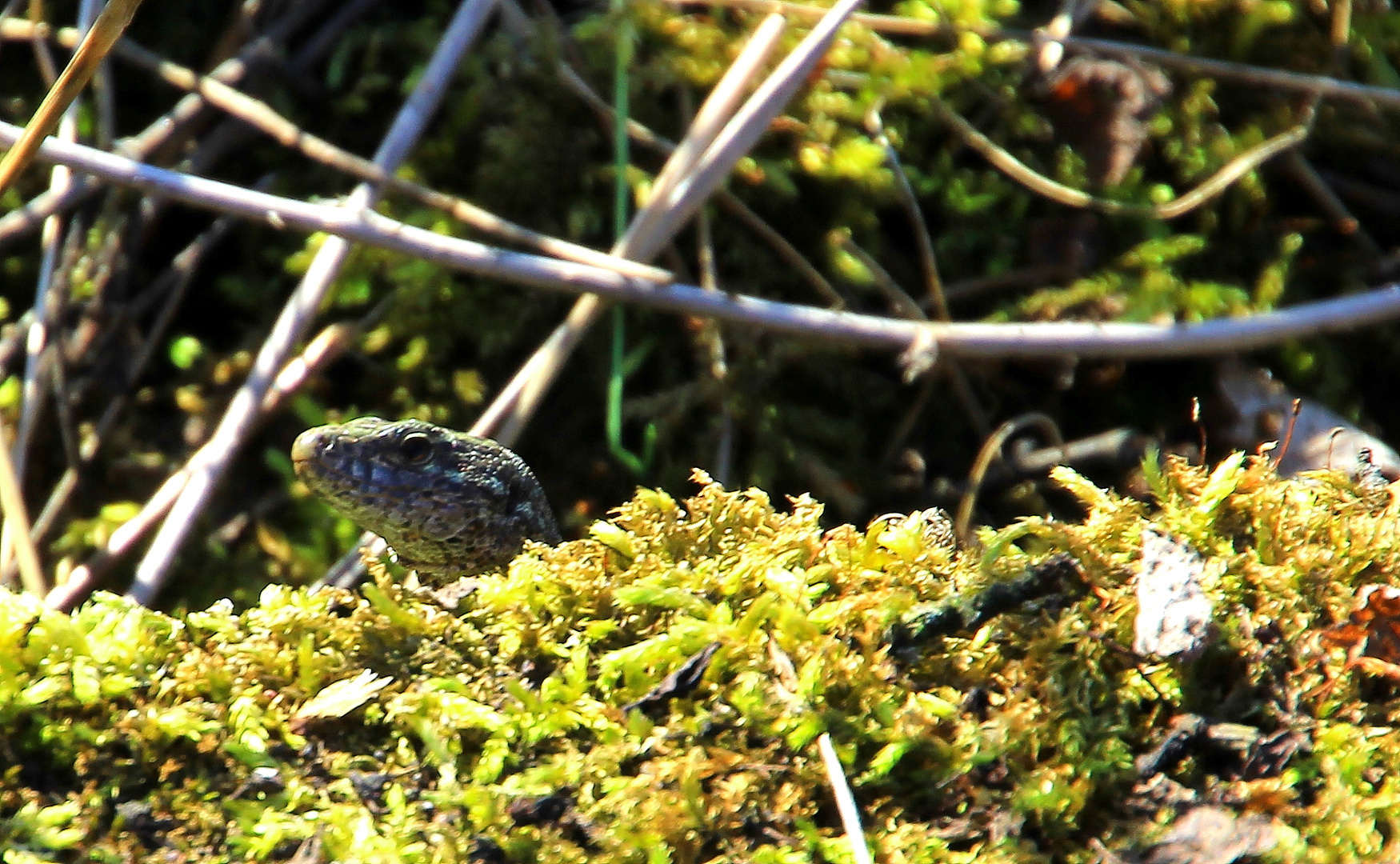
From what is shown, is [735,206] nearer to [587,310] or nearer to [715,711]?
[587,310]

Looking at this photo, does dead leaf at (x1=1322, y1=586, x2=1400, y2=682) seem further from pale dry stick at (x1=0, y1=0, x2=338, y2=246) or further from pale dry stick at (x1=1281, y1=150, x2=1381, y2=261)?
pale dry stick at (x1=0, y1=0, x2=338, y2=246)

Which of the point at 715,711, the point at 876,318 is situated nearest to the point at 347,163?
the point at 876,318

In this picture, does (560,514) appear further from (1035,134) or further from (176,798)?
(176,798)

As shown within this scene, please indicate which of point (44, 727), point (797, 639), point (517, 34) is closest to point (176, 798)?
point (44, 727)

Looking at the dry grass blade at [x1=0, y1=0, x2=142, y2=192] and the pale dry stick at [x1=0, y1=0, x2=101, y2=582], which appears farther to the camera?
the pale dry stick at [x1=0, y1=0, x2=101, y2=582]

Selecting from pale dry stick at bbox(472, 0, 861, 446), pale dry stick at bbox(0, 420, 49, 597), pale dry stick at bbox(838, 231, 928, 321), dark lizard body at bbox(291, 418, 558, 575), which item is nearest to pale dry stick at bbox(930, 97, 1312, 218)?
pale dry stick at bbox(838, 231, 928, 321)

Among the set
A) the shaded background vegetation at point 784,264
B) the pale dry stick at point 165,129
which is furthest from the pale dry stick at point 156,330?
the pale dry stick at point 165,129

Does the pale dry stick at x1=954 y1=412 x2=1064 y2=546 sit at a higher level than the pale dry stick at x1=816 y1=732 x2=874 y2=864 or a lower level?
lower
